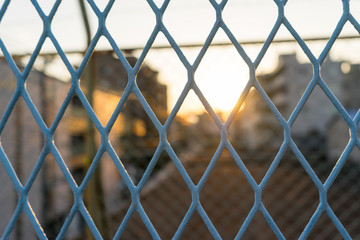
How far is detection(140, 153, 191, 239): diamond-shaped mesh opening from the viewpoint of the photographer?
98.5 inches

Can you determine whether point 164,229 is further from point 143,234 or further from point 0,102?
point 0,102

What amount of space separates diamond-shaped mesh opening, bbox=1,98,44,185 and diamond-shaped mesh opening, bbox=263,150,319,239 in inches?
78.1

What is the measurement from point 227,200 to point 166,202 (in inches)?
24.9

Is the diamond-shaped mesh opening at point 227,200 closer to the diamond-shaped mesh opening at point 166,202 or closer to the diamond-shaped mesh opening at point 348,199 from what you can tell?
the diamond-shaped mesh opening at point 166,202

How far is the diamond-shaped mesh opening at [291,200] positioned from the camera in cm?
240

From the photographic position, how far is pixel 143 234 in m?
2.24

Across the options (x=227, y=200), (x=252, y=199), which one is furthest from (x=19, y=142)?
(x=252, y=199)

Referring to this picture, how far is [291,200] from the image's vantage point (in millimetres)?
2854

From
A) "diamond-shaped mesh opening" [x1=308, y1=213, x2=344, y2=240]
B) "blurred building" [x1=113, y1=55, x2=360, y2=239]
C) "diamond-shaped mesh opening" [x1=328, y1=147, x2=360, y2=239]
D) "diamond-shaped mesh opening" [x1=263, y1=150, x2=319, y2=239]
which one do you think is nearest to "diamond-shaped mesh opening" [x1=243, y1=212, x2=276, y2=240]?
"blurred building" [x1=113, y1=55, x2=360, y2=239]

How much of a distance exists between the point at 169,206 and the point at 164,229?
43cm

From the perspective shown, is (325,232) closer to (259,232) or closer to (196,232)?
(259,232)

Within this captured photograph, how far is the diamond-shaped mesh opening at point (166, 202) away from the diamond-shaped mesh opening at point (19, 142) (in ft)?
3.71

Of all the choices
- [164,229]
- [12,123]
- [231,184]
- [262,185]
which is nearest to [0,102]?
[12,123]

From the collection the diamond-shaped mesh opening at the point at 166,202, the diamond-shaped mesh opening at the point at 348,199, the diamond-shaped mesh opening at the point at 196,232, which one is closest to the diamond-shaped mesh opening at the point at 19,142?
the diamond-shaped mesh opening at the point at 166,202
